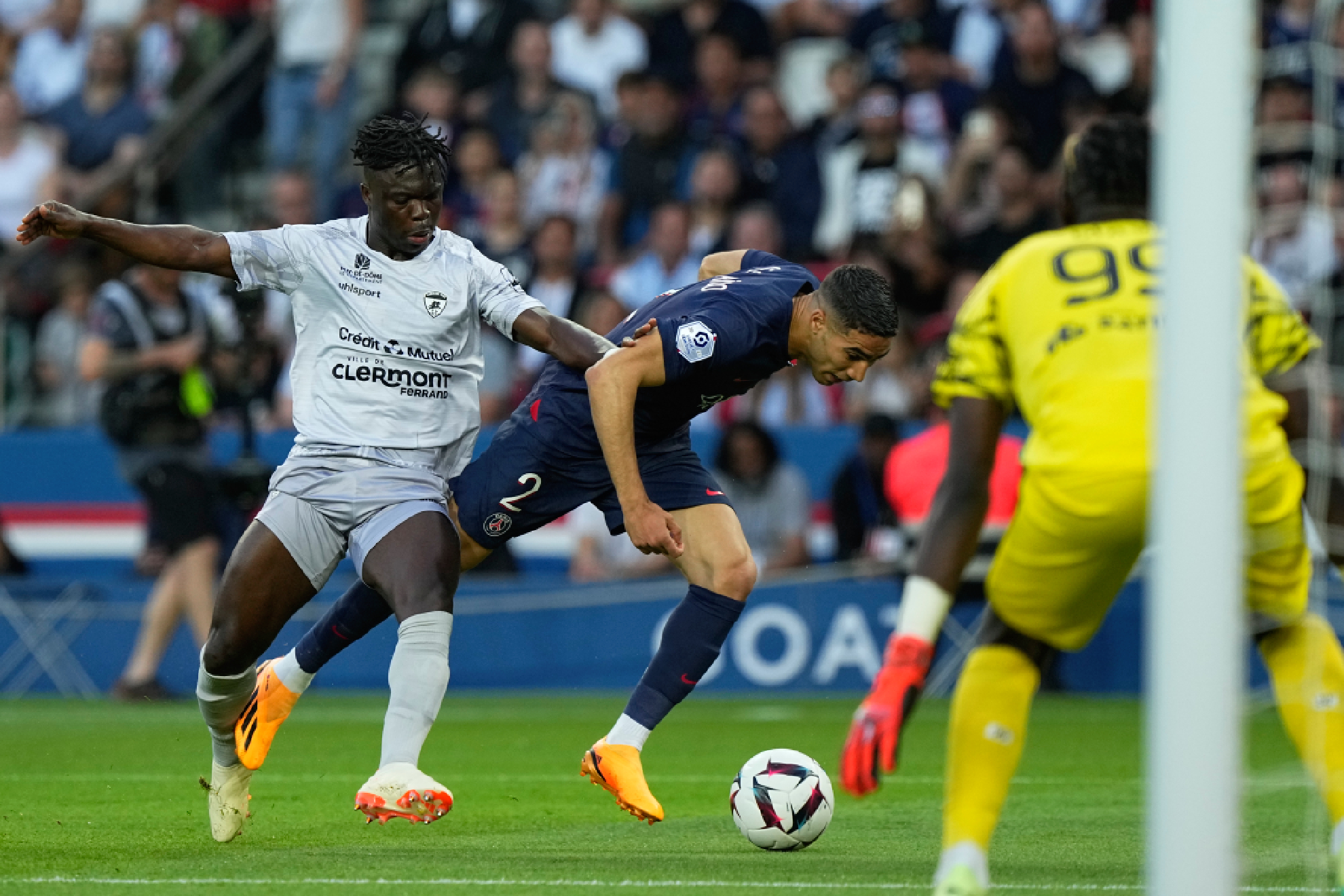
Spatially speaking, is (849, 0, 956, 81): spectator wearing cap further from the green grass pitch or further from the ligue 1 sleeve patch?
the ligue 1 sleeve patch

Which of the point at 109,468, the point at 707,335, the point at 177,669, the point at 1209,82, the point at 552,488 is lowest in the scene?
the point at 177,669

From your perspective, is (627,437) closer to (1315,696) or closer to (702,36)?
(1315,696)

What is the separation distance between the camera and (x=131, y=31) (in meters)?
17.2

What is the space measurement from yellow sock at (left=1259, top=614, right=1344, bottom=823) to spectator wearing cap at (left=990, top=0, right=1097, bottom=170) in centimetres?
951

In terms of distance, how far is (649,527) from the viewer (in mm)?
6164

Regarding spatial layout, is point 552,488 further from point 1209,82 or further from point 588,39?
point 588,39

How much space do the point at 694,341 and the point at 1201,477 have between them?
3145 mm

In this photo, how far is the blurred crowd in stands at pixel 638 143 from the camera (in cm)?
1323

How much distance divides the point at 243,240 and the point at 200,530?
6049 millimetres

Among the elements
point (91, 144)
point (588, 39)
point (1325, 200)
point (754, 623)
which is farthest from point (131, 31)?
point (1325, 200)

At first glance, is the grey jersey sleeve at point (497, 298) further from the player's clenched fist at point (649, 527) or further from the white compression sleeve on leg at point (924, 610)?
the white compression sleeve on leg at point (924, 610)

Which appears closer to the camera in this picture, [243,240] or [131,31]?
[243,240]

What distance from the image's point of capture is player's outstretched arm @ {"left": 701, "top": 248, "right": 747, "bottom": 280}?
7105mm

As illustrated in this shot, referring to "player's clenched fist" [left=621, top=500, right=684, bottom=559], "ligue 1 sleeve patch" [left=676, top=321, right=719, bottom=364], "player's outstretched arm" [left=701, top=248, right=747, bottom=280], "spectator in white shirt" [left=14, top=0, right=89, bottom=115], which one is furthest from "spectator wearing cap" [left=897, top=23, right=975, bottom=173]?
"player's clenched fist" [left=621, top=500, right=684, bottom=559]
